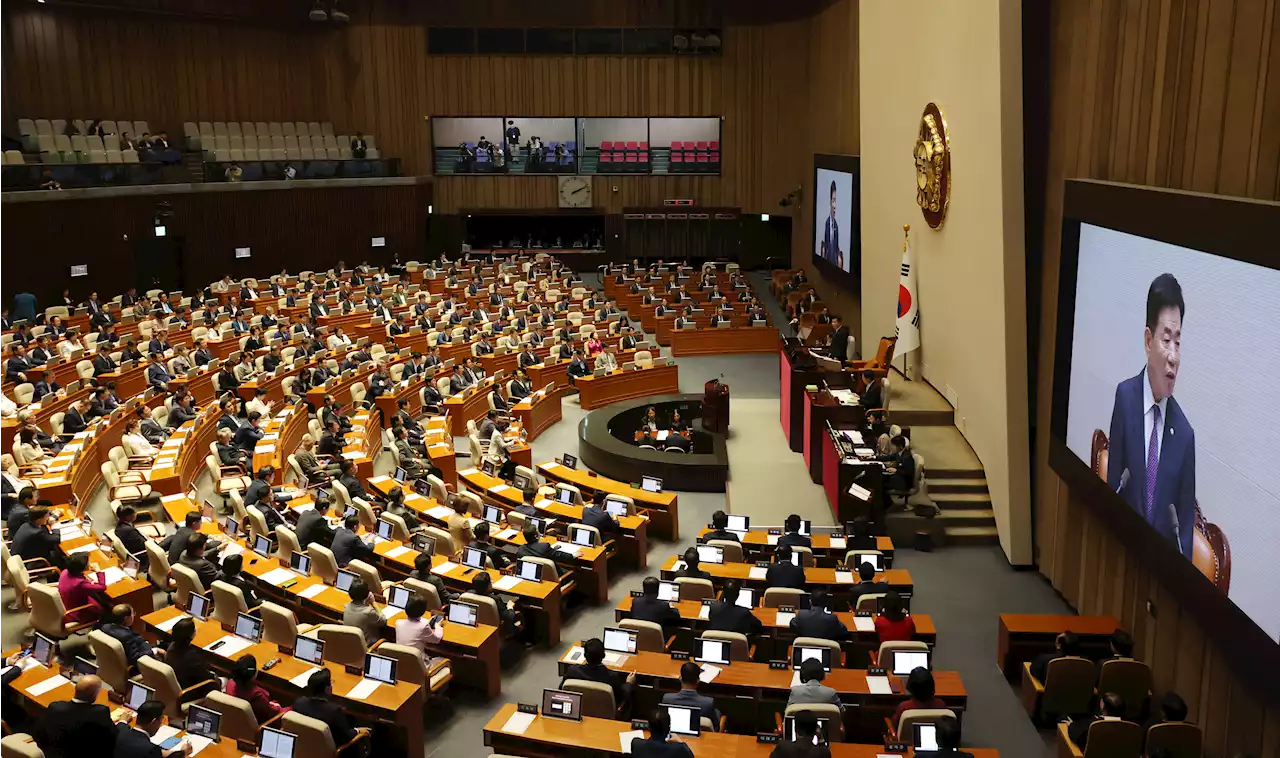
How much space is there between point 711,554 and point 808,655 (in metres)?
2.86

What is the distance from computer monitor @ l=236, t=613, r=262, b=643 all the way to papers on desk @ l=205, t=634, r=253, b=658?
4 cm

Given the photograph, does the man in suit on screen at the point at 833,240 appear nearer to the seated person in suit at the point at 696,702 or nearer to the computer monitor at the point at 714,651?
the computer monitor at the point at 714,651

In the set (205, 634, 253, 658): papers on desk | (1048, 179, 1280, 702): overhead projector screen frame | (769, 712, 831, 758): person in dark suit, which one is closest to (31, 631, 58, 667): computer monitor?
(205, 634, 253, 658): papers on desk

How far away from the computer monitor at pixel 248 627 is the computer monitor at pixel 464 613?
1615 mm

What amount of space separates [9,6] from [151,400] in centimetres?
1623

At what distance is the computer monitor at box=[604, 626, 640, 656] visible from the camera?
8438 millimetres

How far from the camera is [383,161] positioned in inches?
1264

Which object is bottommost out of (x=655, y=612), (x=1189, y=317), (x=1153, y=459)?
(x=655, y=612)

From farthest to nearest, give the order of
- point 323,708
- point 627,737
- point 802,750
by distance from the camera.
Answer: point 627,737
point 323,708
point 802,750

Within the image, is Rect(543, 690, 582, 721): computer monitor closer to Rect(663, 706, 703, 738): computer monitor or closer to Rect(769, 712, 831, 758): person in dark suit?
Rect(663, 706, 703, 738): computer monitor

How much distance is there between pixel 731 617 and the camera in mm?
8711

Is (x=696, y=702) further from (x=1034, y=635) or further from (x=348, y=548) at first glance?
(x=348, y=548)

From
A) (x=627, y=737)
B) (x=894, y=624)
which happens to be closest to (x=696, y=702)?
(x=627, y=737)

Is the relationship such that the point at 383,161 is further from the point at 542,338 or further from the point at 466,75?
the point at 542,338
